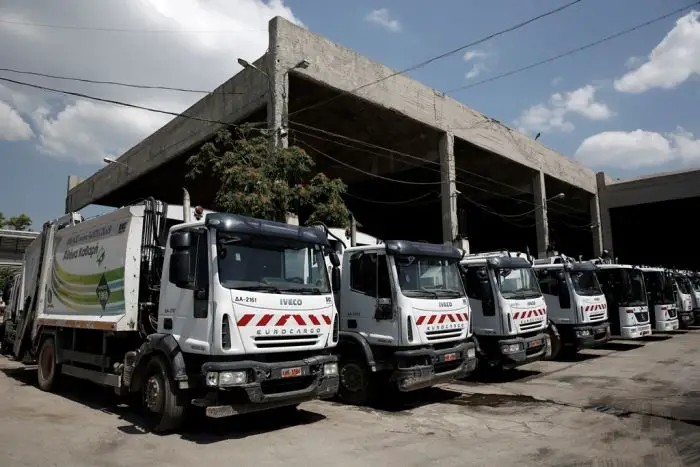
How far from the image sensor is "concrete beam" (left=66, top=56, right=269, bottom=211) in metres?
17.8

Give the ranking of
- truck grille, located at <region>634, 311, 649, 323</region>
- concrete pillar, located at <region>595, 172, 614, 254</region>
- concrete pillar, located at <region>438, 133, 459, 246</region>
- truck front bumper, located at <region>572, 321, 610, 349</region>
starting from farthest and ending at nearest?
1. concrete pillar, located at <region>595, 172, 614, 254</region>
2. concrete pillar, located at <region>438, 133, 459, 246</region>
3. truck grille, located at <region>634, 311, 649, 323</region>
4. truck front bumper, located at <region>572, 321, 610, 349</region>

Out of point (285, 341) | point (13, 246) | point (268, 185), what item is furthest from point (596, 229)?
point (13, 246)

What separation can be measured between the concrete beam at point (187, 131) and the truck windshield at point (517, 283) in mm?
10144

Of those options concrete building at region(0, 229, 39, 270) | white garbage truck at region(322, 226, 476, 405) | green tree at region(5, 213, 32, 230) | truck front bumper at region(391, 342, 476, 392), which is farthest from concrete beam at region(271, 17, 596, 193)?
green tree at region(5, 213, 32, 230)

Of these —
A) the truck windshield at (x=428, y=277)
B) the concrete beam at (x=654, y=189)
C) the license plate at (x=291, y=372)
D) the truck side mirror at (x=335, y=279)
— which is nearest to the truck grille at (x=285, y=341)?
the license plate at (x=291, y=372)

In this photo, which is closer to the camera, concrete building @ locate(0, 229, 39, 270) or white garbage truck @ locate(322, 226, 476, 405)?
white garbage truck @ locate(322, 226, 476, 405)

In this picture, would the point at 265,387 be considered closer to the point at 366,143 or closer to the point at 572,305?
the point at 572,305

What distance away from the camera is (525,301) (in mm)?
10562

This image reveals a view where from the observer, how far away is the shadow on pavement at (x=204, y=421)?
6398 mm

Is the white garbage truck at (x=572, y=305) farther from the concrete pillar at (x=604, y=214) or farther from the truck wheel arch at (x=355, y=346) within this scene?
the concrete pillar at (x=604, y=214)

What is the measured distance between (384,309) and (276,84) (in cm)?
1034

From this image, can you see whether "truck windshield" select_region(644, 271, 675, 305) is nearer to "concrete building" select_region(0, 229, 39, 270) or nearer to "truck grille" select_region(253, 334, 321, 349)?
"truck grille" select_region(253, 334, 321, 349)

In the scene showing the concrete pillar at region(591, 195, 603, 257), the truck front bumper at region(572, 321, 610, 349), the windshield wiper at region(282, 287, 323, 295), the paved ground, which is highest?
the concrete pillar at region(591, 195, 603, 257)

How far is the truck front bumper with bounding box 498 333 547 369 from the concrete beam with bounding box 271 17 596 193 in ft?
36.7
